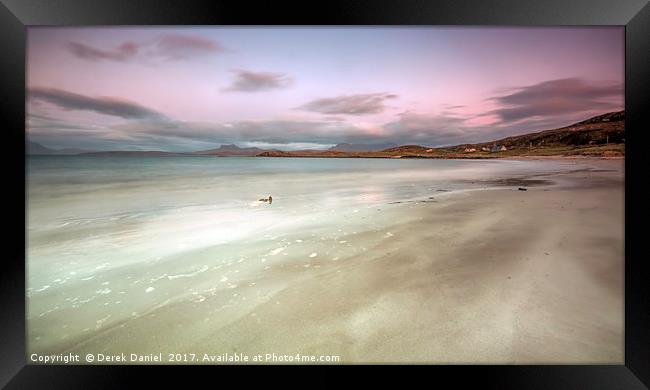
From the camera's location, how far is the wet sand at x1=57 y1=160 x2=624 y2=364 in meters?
1.62

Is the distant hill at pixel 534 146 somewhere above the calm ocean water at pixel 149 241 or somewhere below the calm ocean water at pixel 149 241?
above

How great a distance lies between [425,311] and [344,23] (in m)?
1.90

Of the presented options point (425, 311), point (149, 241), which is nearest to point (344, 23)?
point (425, 311)

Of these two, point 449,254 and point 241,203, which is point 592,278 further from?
point 241,203

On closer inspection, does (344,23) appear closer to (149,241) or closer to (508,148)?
(149,241)

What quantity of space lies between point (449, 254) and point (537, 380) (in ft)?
3.03

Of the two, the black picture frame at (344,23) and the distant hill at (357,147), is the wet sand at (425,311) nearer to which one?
the black picture frame at (344,23)

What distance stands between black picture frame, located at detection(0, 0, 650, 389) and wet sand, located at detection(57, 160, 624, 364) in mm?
136

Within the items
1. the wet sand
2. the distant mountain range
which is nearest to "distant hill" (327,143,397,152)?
the distant mountain range

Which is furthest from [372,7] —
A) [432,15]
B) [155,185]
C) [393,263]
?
[155,185]

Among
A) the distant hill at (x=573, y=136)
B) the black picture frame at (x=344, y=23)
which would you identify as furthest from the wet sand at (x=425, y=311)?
the distant hill at (x=573, y=136)

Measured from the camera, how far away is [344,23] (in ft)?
5.73

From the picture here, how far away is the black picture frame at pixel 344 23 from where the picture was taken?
1703 mm

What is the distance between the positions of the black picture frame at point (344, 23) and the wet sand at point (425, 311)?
14 cm
